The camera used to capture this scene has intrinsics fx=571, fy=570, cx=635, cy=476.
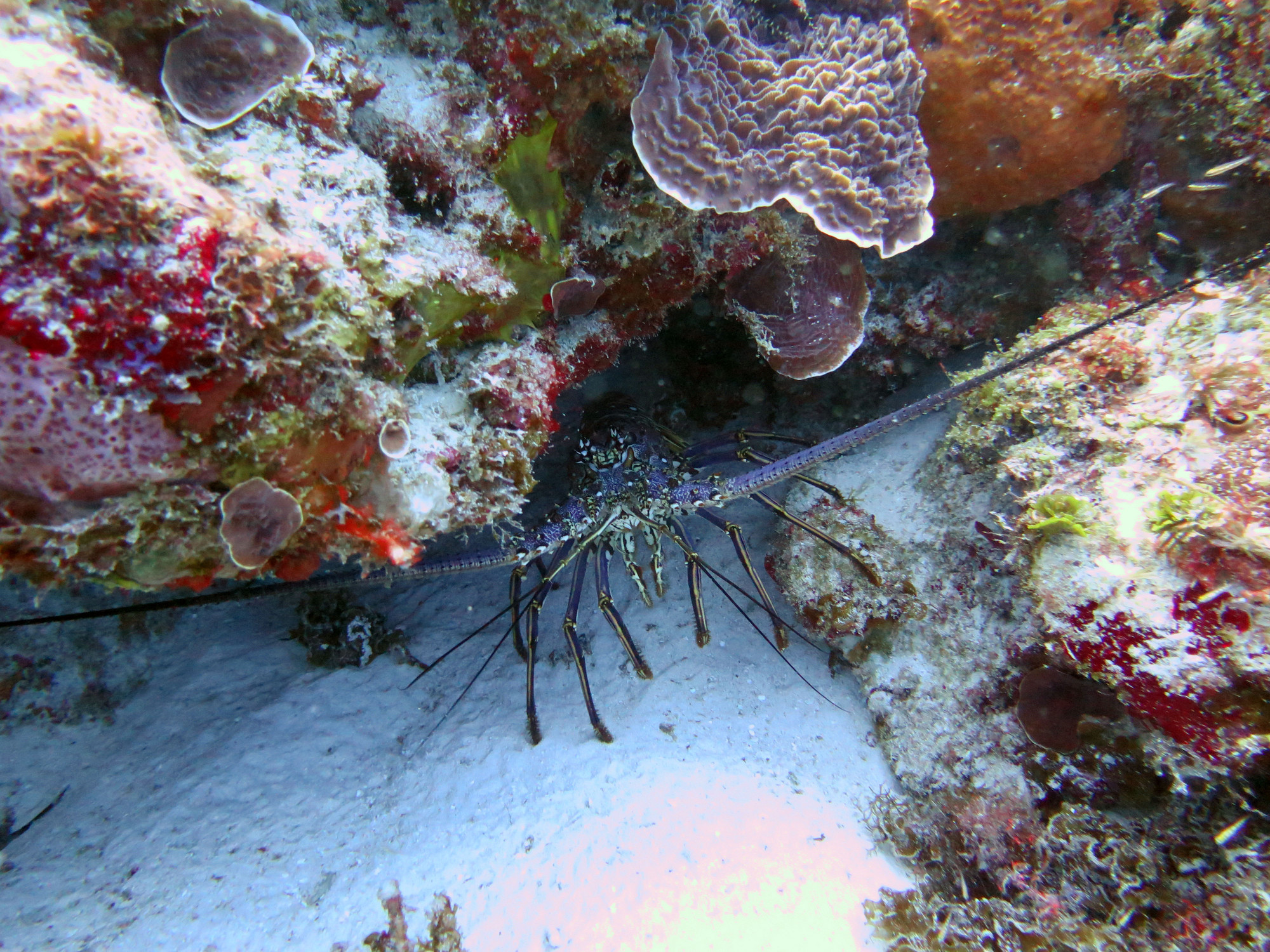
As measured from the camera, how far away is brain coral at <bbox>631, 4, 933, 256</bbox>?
2320 millimetres

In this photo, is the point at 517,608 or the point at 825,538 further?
the point at 517,608

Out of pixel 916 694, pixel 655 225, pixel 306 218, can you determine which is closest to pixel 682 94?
pixel 655 225

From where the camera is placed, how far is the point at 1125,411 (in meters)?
2.42

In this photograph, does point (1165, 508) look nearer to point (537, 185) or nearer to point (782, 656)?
point (782, 656)

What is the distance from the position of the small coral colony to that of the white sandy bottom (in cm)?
53

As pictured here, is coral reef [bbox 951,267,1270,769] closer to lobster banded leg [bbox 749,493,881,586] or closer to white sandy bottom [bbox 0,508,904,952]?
lobster banded leg [bbox 749,493,881,586]

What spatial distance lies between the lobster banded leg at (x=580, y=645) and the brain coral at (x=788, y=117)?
8.22 ft

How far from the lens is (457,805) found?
3197 mm

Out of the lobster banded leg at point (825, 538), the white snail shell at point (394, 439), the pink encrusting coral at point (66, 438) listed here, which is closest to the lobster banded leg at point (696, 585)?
the lobster banded leg at point (825, 538)

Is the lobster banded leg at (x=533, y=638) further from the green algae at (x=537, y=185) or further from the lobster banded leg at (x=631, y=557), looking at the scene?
the green algae at (x=537, y=185)

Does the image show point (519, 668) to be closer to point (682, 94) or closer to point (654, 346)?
point (654, 346)

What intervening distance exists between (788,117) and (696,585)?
2.67 m

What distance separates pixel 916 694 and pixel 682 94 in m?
3.24

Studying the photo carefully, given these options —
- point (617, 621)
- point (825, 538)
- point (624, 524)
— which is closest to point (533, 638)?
point (617, 621)
